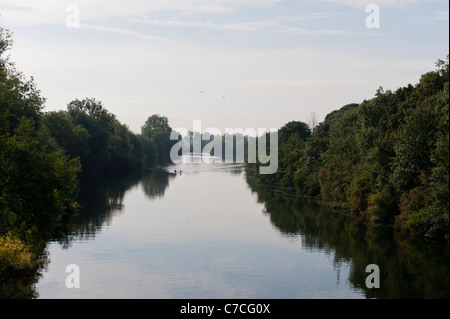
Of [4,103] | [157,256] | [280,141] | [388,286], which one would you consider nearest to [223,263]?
[157,256]

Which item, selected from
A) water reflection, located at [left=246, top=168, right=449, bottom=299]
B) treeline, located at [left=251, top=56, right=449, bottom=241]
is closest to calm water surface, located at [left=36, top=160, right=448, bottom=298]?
water reflection, located at [left=246, top=168, right=449, bottom=299]

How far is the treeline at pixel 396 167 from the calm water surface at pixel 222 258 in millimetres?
4448

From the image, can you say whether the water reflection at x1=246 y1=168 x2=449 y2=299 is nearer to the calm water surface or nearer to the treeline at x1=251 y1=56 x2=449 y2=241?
the calm water surface

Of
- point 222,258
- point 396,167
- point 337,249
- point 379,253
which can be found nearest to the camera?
point 222,258

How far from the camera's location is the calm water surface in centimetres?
3253

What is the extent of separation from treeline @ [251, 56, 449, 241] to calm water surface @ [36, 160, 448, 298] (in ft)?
14.6

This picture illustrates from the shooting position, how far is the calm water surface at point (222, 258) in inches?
1281

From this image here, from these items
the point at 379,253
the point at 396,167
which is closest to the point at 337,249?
the point at 379,253

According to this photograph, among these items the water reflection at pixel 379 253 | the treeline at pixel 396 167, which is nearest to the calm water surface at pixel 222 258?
the water reflection at pixel 379 253

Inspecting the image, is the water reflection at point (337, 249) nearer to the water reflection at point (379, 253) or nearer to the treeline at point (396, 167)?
the water reflection at point (379, 253)

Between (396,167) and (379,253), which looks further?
(396,167)

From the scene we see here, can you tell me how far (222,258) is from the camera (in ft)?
136

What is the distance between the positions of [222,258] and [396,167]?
68.5ft

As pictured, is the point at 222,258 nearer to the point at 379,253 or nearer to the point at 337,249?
the point at 337,249
